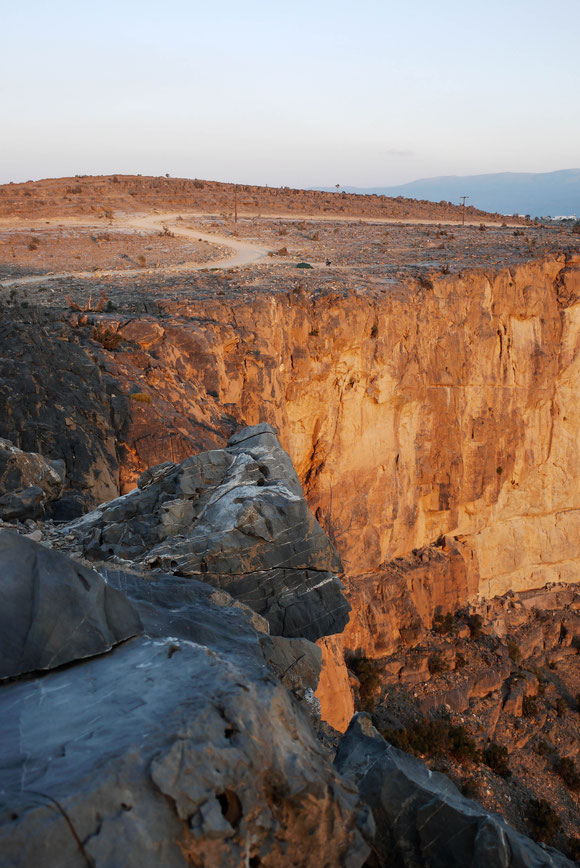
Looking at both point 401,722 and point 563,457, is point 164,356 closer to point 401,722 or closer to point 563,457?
point 401,722

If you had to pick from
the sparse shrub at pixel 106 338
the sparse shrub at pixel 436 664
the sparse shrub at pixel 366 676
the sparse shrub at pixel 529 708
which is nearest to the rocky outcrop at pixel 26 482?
the sparse shrub at pixel 106 338

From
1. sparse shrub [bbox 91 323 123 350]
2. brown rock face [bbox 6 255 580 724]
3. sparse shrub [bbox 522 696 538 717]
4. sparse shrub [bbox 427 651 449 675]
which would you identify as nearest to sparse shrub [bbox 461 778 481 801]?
sparse shrub [bbox 427 651 449 675]

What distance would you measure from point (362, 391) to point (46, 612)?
15.9 metres

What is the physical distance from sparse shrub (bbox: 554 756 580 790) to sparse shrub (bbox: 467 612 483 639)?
467 cm

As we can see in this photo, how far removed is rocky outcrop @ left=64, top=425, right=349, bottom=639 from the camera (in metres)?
6.16

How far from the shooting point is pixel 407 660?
66.0ft

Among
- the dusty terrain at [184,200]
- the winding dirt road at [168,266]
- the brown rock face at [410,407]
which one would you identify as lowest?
the brown rock face at [410,407]

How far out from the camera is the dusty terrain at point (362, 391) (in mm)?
11594

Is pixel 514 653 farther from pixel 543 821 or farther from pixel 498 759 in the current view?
pixel 543 821

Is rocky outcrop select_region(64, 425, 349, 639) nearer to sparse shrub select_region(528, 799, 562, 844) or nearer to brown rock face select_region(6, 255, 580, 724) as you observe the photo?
brown rock face select_region(6, 255, 580, 724)

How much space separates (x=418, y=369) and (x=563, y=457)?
8.61m

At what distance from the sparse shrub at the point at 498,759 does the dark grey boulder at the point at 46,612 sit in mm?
16545

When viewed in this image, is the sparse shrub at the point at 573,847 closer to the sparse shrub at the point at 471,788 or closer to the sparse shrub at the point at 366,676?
the sparse shrub at the point at 471,788

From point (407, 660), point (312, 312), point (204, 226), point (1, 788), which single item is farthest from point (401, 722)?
point (204, 226)
